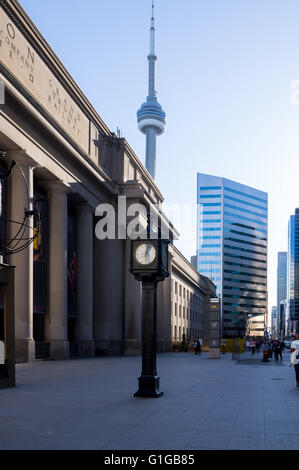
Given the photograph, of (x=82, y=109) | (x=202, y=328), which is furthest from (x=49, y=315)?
(x=202, y=328)

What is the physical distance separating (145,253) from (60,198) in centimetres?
2039

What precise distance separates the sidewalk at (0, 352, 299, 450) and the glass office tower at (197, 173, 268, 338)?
169 metres

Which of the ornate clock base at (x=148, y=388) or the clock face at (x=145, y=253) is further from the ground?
the clock face at (x=145, y=253)

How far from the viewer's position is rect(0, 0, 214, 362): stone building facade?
88.5 feet

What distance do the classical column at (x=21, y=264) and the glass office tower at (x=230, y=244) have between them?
158710 millimetres

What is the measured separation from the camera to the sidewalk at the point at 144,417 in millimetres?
7742

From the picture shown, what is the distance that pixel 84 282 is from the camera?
127ft

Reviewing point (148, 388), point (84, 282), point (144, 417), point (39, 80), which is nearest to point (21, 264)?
point (39, 80)

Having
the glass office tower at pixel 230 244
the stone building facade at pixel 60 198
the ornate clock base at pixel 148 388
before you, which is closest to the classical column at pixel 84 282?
the stone building facade at pixel 60 198

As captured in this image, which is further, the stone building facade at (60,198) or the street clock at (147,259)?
the stone building facade at (60,198)

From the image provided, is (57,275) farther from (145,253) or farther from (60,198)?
(145,253)

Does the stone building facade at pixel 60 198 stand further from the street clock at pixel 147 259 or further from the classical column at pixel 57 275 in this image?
the street clock at pixel 147 259

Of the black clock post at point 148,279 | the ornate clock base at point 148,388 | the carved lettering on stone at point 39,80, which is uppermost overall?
the carved lettering on stone at point 39,80

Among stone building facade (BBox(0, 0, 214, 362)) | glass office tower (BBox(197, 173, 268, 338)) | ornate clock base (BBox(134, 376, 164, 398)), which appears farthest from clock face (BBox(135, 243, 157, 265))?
glass office tower (BBox(197, 173, 268, 338))
